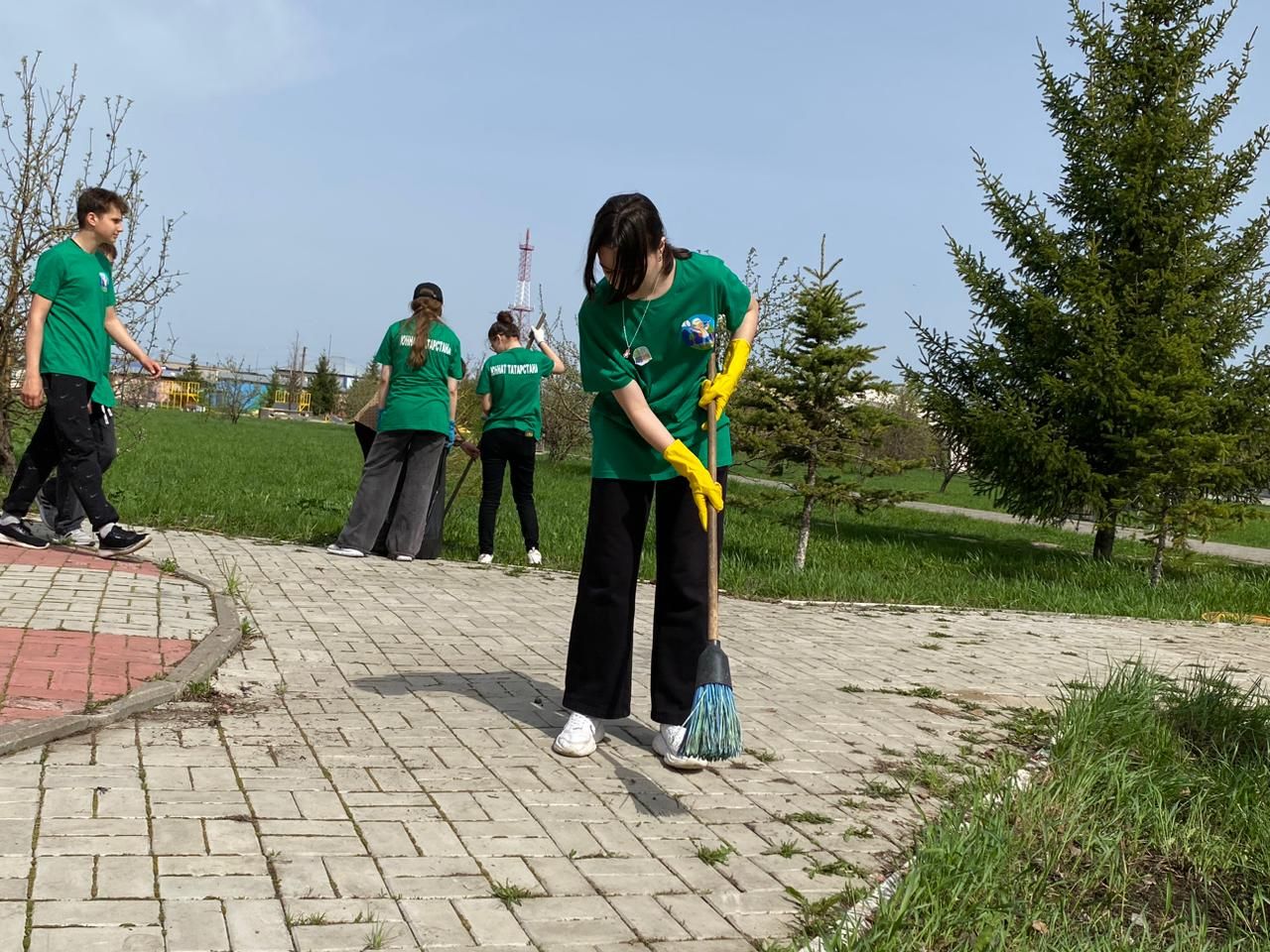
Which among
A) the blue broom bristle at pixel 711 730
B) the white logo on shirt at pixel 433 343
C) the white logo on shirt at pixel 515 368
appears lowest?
the blue broom bristle at pixel 711 730


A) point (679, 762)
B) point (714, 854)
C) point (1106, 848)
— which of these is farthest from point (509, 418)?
point (1106, 848)

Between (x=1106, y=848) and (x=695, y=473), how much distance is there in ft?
5.34

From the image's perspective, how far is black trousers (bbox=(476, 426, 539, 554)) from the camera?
30.4 feet

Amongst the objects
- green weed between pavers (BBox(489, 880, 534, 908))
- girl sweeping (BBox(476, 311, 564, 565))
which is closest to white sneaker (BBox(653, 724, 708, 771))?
green weed between pavers (BBox(489, 880, 534, 908))

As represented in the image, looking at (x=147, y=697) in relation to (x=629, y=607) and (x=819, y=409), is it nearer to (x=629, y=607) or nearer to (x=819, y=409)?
(x=629, y=607)

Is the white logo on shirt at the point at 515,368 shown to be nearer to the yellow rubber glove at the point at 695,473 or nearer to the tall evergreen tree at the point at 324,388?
the yellow rubber glove at the point at 695,473

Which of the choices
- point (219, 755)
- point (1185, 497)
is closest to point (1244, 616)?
point (1185, 497)

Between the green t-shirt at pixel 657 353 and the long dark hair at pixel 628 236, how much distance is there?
113 millimetres

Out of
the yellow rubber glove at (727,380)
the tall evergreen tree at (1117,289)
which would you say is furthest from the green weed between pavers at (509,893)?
the tall evergreen tree at (1117,289)

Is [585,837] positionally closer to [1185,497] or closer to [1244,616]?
[1244,616]

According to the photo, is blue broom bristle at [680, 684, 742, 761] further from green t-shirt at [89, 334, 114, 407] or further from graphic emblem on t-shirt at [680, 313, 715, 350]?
green t-shirt at [89, 334, 114, 407]

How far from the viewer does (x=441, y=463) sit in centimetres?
902

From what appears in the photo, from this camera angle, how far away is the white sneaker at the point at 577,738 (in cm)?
409

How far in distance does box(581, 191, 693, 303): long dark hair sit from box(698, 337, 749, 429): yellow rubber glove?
377 millimetres
